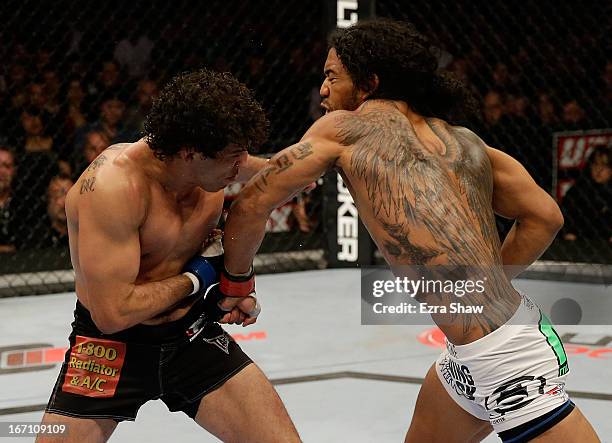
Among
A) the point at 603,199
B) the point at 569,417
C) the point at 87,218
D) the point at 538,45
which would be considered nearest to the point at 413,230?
the point at 569,417

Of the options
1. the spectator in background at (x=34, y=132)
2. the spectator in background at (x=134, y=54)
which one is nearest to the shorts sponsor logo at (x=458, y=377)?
the spectator in background at (x=34, y=132)

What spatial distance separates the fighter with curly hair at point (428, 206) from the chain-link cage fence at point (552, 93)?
379 centimetres

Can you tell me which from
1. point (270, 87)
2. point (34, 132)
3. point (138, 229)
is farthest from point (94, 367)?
point (270, 87)

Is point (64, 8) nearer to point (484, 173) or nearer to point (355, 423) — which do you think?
point (355, 423)

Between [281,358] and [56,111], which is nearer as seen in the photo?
[281,358]

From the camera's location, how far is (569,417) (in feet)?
6.20

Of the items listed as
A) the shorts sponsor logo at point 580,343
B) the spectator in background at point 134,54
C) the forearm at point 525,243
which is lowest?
the shorts sponsor logo at point 580,343

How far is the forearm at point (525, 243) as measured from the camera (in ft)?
7.17

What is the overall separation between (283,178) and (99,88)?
4171 millimetres

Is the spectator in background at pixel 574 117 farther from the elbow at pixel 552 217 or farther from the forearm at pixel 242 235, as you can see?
the forearm at pixel 242 235

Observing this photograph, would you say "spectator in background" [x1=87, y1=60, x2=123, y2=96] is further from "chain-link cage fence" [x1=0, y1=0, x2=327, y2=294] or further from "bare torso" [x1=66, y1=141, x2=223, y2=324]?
"bare torso" [x1=66, y1=141, x2=223, y2=324]

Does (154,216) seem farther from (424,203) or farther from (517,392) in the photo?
(517,392)

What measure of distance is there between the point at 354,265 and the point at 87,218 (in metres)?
3.71

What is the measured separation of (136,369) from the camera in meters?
2.09
